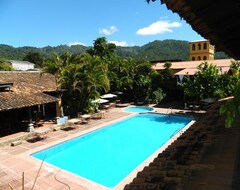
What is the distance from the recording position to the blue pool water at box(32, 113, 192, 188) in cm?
1291

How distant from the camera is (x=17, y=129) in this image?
64.6ft

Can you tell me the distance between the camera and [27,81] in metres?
23.2

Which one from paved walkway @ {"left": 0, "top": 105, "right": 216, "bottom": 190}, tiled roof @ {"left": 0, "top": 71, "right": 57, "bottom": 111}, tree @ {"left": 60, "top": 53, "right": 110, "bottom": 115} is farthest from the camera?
tree @ {"left": 60, "top": 53, "right": 110, "bottom": 115}

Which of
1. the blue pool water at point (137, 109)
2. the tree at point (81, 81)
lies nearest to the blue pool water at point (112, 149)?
the tree at point (81, 81)

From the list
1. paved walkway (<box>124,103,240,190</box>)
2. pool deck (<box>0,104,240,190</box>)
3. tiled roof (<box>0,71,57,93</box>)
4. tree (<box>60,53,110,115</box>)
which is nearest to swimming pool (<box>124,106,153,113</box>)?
tree (<box>60,53,110,115</box>)

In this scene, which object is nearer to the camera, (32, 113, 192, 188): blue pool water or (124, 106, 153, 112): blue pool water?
(32, 113, 192, 188): blue pool water

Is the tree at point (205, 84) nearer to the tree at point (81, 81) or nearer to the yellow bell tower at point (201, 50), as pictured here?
the tree at point (81, 81)

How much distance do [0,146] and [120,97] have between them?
2093cm

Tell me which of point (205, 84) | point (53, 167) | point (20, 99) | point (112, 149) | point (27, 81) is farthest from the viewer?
point (205, 84)

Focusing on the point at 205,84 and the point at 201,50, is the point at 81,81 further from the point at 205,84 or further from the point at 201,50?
the point at 201,50

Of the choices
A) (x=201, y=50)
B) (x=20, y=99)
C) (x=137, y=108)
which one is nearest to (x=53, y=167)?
(x=20, y=99)

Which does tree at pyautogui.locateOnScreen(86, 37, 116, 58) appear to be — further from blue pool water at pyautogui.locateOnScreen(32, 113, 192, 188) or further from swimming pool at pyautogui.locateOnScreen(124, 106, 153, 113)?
blue pool water at pyautogui.locateOnScreen(32, 113, 192, 188)

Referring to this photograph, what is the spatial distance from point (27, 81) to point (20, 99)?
538cm

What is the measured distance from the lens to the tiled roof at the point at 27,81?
69.3ft
